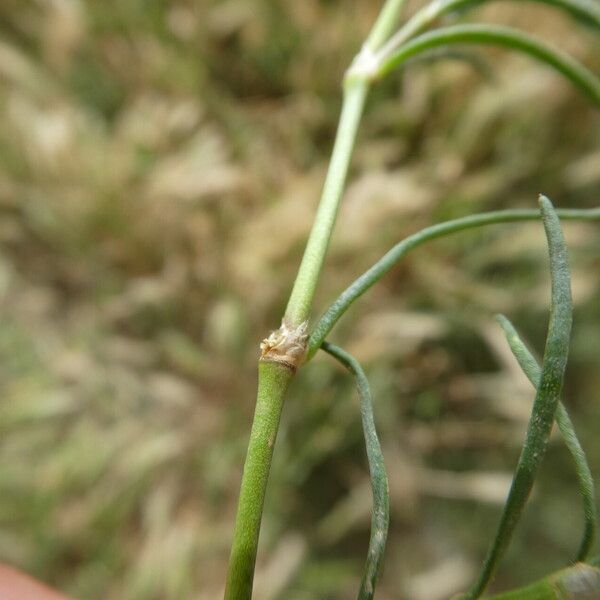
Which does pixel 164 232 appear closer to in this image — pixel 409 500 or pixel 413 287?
pixel 413 287

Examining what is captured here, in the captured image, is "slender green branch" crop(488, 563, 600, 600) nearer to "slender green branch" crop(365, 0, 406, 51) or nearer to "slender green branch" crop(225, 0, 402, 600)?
"slender green branch" crop(225, 0, 402, 600)

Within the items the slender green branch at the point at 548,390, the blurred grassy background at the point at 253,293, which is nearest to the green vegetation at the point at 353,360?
the slender green branch at the point at 548,390

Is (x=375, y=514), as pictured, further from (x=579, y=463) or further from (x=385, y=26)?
(x=385, y=26)

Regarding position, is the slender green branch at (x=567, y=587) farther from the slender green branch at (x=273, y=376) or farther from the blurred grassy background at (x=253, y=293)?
the blurred grassy background at (x=253, y=293)

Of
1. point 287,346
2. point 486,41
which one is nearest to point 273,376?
point 287,346

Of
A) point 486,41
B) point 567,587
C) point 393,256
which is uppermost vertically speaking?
point 486,41

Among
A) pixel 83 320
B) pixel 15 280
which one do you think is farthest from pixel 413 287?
pixel 15 280
